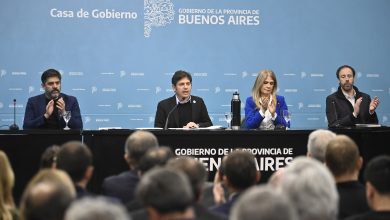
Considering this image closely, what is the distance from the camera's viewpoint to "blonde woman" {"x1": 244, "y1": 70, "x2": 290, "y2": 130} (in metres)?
7.42

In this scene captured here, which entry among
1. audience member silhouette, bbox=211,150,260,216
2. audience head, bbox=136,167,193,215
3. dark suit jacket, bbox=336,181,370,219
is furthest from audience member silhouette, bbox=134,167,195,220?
dark suit jacket, bbox=336,181,370,219

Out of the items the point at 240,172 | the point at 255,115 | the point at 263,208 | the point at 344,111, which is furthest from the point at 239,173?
the point at 344,111

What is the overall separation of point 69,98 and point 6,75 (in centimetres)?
149

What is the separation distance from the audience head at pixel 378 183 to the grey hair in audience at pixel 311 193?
0.53 metres

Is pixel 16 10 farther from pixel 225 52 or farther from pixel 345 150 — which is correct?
pixel 345 150

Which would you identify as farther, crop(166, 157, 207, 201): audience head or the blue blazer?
the blue blazer

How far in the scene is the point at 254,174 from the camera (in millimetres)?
3986

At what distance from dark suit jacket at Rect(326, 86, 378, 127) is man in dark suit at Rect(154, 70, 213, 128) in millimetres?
1413

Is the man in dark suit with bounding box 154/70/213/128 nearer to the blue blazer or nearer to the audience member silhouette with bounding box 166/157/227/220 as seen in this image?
the blue blazer

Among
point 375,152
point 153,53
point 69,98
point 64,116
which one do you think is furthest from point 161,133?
point 153,53

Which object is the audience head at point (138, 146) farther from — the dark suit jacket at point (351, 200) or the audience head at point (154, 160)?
the dark suit jacket at point (351, 200)

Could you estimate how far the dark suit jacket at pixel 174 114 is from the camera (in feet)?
25.3

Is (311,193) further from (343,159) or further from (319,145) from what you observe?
(319,145)

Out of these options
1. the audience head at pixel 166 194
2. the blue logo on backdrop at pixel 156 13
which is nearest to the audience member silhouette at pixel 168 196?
the audience head at pixel 166 194
